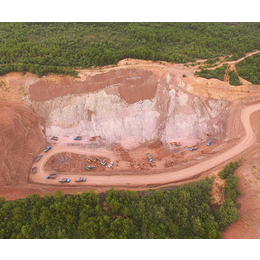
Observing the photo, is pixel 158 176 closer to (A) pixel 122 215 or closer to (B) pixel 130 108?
(A) pixel 122 215

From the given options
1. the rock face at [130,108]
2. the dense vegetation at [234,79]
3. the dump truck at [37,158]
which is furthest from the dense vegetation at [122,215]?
the dense vegetation at [234,79]

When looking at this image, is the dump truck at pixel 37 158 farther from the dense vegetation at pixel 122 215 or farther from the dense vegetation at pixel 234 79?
the dense vegetation at pixel 234 79

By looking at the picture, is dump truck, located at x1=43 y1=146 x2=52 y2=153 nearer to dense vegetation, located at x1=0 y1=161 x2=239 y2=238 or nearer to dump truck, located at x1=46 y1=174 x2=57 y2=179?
dump truck, located at x1=46 y1=174 x2=57 y2=179

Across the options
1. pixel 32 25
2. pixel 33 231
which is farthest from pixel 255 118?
pixel 32 25

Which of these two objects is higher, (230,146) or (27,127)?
(27,127)

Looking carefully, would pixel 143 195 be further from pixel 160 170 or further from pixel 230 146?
pixel 230 146

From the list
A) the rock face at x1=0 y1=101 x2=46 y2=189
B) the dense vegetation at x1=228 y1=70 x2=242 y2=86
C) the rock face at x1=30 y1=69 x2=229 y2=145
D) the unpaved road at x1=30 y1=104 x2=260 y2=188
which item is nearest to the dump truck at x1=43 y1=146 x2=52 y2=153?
the rock face at x1=0 y1=101 x2=46 y2=189
